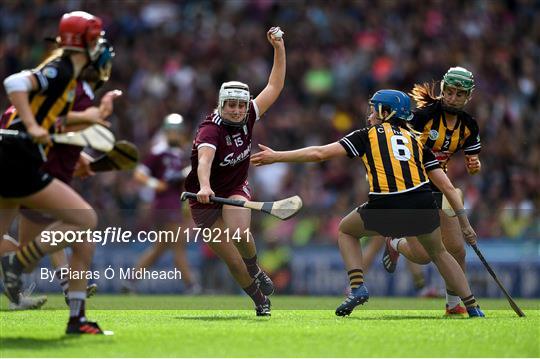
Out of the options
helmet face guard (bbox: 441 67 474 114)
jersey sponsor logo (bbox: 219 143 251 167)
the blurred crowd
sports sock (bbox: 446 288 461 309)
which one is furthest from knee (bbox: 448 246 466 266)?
the blurred crowd

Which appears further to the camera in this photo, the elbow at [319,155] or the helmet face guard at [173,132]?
the helmet face guard at [173,132]

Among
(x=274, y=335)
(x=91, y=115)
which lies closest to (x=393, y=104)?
(x=274, y=335)

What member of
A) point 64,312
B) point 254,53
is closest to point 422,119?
point 64,312

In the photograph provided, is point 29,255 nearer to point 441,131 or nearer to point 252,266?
point 252,266

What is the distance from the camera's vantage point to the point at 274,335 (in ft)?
26.9

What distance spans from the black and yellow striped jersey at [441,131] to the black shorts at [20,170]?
4.19 meters

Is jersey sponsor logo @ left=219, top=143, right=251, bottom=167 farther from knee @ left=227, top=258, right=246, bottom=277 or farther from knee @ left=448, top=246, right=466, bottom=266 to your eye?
knee @ left=448, top=246, right=466, bottom=266

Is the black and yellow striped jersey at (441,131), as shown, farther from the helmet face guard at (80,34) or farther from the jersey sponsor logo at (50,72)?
the jersey sponsor logo at (50,72)

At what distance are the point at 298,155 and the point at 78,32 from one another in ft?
7.96

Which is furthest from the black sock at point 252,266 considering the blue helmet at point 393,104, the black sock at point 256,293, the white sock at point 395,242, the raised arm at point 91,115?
the raised arm at point 91,115

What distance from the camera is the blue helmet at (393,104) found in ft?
32.9

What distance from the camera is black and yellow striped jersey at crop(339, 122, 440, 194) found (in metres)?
9.80

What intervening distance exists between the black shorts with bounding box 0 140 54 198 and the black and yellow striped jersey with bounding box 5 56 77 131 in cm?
20

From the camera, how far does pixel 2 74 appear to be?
22.3m
